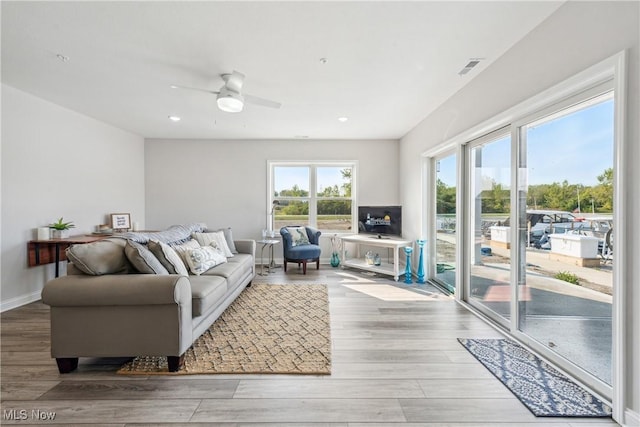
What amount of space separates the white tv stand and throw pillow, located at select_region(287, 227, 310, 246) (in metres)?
0.73

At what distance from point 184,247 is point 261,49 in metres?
2.16

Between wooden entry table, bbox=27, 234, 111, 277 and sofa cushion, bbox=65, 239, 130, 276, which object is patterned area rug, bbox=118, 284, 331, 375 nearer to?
sofa cushion, bbox=65, 239, 130, 276

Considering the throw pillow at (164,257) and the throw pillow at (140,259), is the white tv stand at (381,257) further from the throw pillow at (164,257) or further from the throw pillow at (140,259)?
the throw pillow at (140,259)

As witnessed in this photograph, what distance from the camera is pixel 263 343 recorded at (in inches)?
98.0

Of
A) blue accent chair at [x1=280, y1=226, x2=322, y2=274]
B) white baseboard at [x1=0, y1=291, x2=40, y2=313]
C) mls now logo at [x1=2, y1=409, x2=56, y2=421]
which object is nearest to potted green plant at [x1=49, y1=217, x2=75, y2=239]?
white baseboard at [x1=0, y1=291, x2=40, y2=313]

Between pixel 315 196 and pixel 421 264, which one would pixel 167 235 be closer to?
pixel 315 196

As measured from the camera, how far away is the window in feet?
20.0

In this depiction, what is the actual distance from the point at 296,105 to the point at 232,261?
2239mm

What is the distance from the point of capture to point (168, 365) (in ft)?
6.81

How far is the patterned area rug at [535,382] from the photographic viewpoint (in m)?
1.68

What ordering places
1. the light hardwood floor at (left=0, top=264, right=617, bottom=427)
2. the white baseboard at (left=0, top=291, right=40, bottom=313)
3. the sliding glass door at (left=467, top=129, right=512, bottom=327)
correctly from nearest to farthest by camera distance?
the light hardwood floor at (left=0, top=264, right=617, bottom=427) → the sliding glass door at (left=467, top=129, right=512, bottom=327) → the white baseboard at (left=0, top=291, right=40, bottom=313)

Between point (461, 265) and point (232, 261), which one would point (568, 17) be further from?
point (232, 261)

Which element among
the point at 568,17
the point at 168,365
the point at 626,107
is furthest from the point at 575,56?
the point at 168,365

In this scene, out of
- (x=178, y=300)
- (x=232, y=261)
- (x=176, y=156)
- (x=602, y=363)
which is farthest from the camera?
(x=176, y=156)
